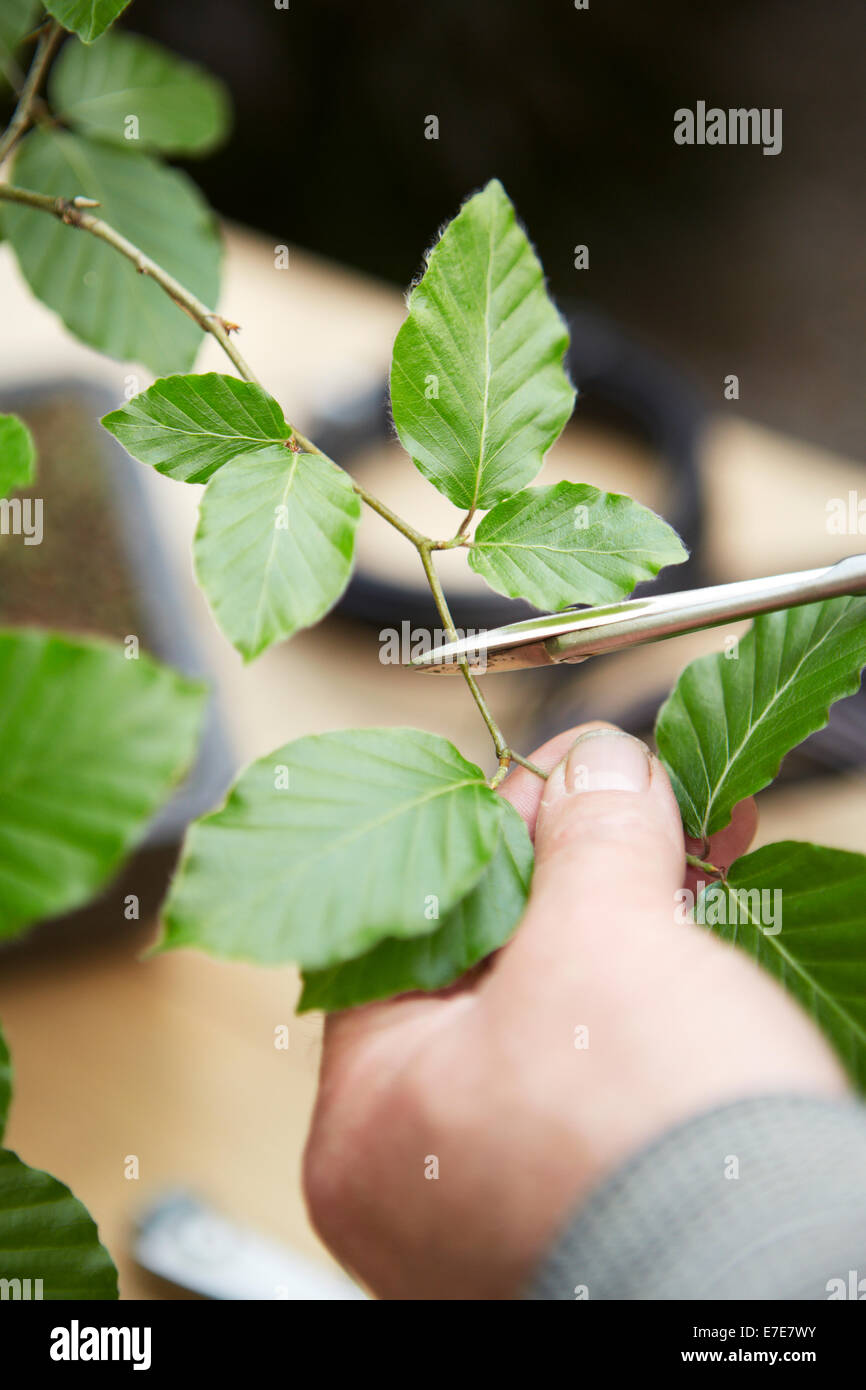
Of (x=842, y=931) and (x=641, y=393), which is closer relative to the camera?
(x=842, y=931)

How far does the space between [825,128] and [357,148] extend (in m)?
0.43

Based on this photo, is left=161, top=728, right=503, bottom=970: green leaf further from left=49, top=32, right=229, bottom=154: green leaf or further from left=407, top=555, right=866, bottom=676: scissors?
left=49, top=32, right=229, bottom=154: green leaf

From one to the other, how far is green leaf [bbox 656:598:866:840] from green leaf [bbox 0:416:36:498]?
0.19m

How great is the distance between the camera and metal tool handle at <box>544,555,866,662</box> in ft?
0.88

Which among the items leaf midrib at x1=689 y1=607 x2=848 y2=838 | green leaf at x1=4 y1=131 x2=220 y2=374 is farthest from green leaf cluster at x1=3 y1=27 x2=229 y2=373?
leaf midrib at x1=689 y1=607 x2=848 y2=838

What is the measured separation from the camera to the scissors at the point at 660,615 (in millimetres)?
268

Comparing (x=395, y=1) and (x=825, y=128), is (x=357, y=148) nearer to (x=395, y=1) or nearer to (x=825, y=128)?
(x=395, y=1)

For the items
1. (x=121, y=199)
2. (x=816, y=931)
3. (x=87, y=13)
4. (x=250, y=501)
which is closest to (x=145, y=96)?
(x=121, y=199)

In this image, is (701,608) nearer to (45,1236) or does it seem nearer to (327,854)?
(327,854)

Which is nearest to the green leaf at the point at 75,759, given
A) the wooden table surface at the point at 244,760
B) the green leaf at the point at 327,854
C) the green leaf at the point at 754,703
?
the green leaf at the point at 327,854

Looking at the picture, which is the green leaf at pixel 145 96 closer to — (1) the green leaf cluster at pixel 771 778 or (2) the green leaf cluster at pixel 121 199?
(2) the green leaf cluster at pixel 121 199

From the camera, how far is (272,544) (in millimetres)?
230
